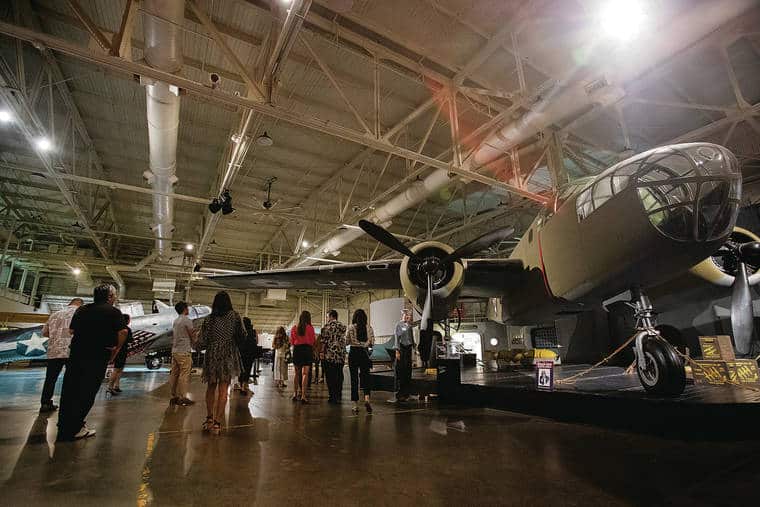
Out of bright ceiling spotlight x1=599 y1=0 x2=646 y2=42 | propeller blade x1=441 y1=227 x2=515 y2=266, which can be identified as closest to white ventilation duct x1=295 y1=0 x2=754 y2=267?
bright ceiling spotlight x1=599 y1=0 x2=646 y2=42

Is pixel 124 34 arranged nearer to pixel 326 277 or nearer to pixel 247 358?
pixel 326 277

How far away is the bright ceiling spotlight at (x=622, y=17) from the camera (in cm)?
574

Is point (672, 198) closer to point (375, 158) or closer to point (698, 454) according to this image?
→ point (698, 454)

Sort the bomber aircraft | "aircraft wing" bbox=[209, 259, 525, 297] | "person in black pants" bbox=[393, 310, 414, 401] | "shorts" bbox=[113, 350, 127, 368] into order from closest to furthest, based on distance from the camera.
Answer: the bomber aircraft, "person in black pants" bbox=[393, 310, 414, 401], "aircraft wing" bbox=[209, 259, 525, 297], "shorts" bbox=[113, 350, 127, 368]

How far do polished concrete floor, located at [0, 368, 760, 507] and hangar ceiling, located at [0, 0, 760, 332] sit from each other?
5757 millimetres

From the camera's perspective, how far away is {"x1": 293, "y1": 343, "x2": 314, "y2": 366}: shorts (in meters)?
7.01

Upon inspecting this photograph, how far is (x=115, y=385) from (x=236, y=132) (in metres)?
6.93

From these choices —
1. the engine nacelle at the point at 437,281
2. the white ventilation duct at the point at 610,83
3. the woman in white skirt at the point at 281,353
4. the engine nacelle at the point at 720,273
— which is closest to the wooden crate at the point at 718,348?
the engine nacelle at the point at 720,273

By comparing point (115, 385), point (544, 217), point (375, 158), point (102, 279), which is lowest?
point (115, 385)

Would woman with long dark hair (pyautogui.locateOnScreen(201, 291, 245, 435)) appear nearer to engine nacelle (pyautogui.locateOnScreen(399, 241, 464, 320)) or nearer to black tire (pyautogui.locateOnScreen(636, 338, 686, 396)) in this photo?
engine nacelle (pyautogui.locateOnScreen(399, 241, 464, 320))

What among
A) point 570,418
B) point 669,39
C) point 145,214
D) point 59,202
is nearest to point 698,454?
point 570,418

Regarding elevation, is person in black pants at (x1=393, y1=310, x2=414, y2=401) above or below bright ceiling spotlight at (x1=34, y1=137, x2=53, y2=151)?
below

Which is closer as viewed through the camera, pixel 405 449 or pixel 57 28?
pixel 405 449

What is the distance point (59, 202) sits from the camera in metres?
16.5
